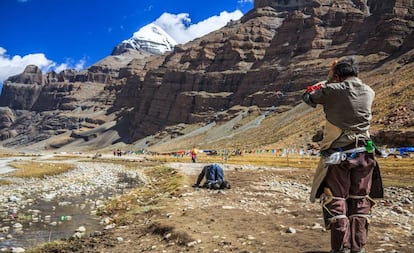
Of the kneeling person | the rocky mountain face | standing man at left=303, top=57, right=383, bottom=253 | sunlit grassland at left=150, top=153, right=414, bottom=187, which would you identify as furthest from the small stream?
the rocky mountain face

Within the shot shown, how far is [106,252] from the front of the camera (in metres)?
7.46

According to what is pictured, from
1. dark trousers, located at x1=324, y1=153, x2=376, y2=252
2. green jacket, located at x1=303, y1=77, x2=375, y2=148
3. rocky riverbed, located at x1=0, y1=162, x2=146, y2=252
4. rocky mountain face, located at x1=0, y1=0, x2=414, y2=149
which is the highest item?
rocky mountain face, located at x1=0, y1=0, x2=414, y2=149

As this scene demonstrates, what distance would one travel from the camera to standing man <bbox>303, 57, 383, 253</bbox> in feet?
16.9

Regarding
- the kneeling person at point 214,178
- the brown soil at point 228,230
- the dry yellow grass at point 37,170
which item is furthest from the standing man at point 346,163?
the dry yellow grass at point 37,170

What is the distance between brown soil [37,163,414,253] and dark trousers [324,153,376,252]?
0.98 m

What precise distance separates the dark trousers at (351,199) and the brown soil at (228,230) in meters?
0.98

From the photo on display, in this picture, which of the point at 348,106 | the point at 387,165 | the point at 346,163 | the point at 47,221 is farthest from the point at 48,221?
the point at 387,165

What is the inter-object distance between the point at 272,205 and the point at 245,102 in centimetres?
15203

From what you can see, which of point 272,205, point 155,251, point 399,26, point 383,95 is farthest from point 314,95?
point 399,26

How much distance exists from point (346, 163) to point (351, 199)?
0.53 metres

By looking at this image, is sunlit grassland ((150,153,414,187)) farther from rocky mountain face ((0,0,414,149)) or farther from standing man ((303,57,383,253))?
rocky mountain face ((0,0,414,149))

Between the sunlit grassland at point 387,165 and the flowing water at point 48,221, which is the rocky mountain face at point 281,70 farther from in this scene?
the flowing water at point 48,221

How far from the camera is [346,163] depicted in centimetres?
527

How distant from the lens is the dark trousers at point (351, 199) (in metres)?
5.09
